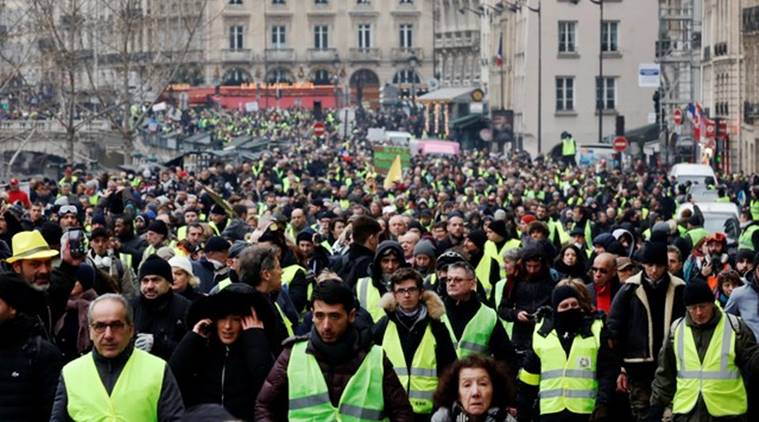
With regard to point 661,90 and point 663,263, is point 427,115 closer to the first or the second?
point 661,90

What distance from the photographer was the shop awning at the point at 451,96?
99.0 m

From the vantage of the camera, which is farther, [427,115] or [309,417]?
[427,115]

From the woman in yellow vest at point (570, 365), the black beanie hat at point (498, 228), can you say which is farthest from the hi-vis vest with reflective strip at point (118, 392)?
the black beanie hat at point (498, 228)

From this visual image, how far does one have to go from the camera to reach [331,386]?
31.8 ft

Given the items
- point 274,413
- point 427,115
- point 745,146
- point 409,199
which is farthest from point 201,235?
point 427,115

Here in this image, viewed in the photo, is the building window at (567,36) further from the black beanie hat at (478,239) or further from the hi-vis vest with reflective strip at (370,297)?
the hi-vis vest with reflective strip at (370,297)

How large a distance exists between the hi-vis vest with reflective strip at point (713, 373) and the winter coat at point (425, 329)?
1.48m

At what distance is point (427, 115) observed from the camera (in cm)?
10250

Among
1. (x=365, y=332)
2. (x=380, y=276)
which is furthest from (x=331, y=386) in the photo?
(x=380, y=276)

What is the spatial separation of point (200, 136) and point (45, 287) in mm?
68115

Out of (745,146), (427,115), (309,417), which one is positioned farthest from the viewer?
(427,115)

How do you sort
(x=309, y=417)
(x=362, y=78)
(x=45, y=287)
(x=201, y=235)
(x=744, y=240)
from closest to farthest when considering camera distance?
(x=309, y=417)
(x=45, y=287)
(x=201, y=235)
(x=744, y=240)
(x=362, y=78)

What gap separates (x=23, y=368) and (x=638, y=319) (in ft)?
15.1

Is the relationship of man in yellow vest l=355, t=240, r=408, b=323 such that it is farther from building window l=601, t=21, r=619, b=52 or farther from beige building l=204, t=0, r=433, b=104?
beige building l=204, t=0, r=433, b=104
